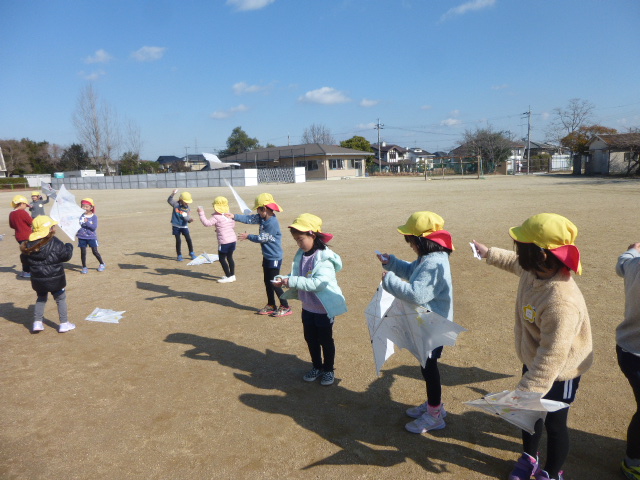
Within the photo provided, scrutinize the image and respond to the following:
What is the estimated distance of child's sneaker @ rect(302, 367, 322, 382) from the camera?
391cm

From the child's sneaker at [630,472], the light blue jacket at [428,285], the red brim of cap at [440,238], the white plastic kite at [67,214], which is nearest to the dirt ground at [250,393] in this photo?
the child's sneaker at [630,472]

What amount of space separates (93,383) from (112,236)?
10025 millimetres

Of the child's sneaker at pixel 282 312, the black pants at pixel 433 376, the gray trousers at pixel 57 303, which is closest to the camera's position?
the black pants at pixel 433 376

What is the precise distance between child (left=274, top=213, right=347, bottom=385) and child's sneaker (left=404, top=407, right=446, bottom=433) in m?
0.96

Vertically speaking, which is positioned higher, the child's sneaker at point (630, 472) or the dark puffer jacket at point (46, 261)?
the dark puffer jacket at point (46, 261)

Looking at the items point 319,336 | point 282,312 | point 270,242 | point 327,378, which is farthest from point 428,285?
point 282,312

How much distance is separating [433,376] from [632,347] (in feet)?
4.04

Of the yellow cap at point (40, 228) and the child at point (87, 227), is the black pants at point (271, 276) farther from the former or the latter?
the child at point (87, 227)

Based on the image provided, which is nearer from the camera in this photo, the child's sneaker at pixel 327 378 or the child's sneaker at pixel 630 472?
the child's sneaker at pixel 630 472

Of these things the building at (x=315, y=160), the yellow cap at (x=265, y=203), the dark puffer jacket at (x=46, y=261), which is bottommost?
the dark puffer jacket at (x=46, y=261)

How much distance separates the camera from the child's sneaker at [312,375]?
3906 millimetres

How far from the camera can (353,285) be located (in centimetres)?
671

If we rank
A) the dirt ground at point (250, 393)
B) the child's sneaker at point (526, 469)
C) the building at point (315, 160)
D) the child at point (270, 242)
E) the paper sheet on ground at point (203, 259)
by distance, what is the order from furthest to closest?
the building at point (315, 160) → the paper sheet on ground at point (203, 259) → the child at point (270, 242) → the dirt ground at point (250, 393) → the child's sneaker at point (526, 469)

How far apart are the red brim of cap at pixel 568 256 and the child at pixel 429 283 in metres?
0.75
